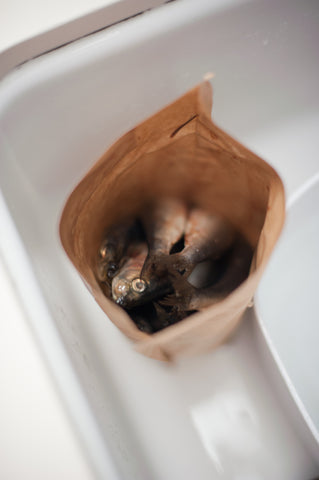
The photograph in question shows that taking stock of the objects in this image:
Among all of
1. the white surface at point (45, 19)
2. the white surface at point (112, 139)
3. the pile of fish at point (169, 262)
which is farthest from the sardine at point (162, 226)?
the white surface at point (45, 19)

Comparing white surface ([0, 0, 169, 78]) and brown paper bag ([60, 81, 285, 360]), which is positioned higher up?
white surface ([0, 0, 169, 78])

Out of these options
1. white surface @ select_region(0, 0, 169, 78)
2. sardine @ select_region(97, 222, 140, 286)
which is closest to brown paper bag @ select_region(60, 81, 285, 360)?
sardine @ select_region(97, 222, 140, 286)

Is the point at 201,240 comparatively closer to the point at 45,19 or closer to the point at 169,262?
the point at 169,262

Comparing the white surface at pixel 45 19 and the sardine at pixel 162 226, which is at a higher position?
the white surface at pixel 45 19

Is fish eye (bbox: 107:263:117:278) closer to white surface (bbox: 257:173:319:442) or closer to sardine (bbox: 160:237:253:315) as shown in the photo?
sardine (bbox: 160:237:253:315)

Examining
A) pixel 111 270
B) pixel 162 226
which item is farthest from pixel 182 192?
pixel 111 270

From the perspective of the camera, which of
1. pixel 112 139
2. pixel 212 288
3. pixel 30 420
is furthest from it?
pixel 112 139

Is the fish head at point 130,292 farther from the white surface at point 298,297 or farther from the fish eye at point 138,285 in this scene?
the white surface at point 298,297
